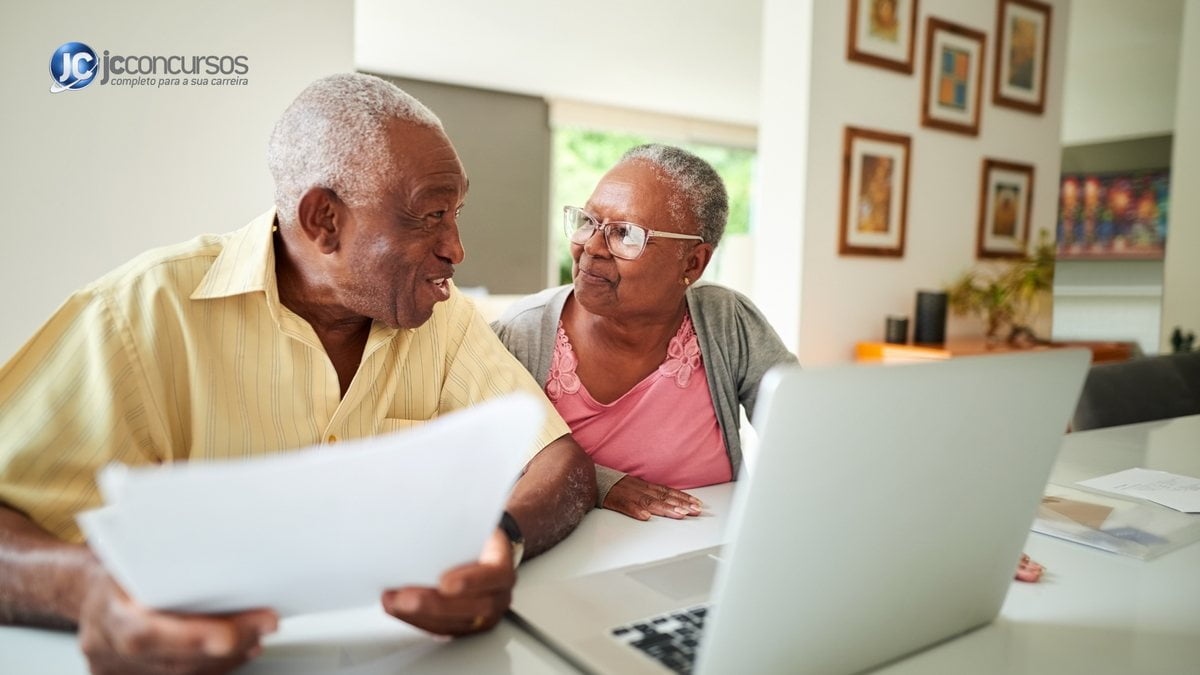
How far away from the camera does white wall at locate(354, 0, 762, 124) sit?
480 centimetres

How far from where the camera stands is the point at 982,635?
29.7 inches

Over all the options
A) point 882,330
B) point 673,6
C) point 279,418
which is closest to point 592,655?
point 279,418

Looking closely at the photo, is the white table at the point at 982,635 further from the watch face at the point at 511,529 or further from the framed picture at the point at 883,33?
the framed picture at the point at 883,33

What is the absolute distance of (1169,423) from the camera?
76.2 inches

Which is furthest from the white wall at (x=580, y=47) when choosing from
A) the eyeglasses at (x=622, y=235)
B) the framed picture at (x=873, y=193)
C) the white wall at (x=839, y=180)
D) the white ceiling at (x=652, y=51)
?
the eyeglasses at (x=622, y=235)

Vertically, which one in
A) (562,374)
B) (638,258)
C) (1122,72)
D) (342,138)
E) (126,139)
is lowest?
(562,374)

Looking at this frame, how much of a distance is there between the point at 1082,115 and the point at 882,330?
184 cm

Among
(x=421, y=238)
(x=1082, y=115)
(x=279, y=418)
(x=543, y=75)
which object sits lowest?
(x=279, y=418)

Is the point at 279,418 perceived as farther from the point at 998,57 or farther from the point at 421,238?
the point at 998,57

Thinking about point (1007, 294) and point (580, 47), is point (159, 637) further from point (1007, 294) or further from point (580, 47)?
point (580, 47)

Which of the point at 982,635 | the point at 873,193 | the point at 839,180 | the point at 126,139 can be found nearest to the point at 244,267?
the point at 982,635

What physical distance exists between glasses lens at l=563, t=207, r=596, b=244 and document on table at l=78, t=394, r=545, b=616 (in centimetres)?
99

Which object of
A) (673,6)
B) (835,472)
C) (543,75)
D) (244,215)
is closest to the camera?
(835,472)

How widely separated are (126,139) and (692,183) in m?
1.52
